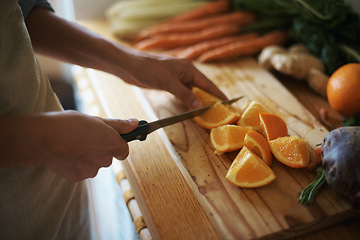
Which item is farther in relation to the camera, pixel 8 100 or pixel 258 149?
pixel 258 149

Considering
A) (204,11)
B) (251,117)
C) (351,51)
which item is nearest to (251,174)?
(251,117)

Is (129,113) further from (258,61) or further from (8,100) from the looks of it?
(258,61)

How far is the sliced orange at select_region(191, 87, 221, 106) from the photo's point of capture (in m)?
1.32

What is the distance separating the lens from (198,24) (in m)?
1.91

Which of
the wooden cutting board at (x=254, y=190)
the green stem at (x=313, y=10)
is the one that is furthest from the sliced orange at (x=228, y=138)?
the green stem at (x=313, y=10)

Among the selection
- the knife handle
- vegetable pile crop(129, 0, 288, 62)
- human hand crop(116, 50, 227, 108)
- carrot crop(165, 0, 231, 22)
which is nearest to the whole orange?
human hand crop(116, 50, 227, 108)

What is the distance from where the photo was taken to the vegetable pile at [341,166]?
0.86 m

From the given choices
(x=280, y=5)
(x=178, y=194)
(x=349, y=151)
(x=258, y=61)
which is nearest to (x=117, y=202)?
(x=178, y=194)

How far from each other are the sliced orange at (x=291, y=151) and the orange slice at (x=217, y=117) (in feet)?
0.63

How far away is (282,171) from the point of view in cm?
105

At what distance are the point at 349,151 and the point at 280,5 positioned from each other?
3.46 ft

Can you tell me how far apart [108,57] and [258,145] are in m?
0.66

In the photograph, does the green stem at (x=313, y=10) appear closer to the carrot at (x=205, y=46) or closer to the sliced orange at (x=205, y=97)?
the carrot at (x=205, y=46)

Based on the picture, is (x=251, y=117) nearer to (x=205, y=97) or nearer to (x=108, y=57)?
(x=205, y=97)
